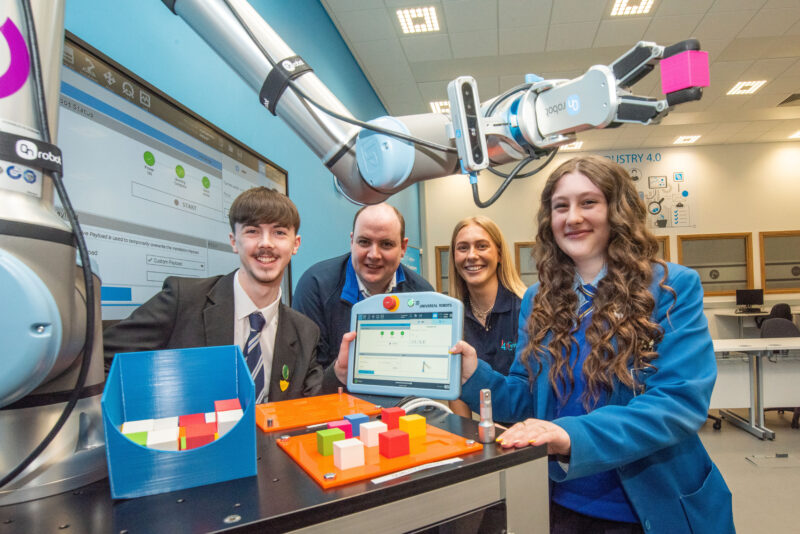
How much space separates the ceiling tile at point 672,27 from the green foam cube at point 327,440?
4.25 meters

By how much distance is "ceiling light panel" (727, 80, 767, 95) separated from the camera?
495 cm

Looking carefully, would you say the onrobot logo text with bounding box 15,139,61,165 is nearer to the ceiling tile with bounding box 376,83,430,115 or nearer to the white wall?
the ceiling tile with bounding box 376,83,430,115

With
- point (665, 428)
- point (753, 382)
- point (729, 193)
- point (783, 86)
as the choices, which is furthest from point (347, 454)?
point (729, 193)

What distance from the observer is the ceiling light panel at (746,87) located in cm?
495

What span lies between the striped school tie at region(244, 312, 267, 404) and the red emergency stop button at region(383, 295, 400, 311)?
0.41 metres

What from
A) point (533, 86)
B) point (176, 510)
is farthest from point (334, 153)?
point (176, 510)

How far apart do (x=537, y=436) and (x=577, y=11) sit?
377 centimetres

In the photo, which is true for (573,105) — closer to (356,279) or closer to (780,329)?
(356,279)

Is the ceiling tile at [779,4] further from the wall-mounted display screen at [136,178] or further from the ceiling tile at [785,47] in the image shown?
the wall-mounted display screen at [136,178]

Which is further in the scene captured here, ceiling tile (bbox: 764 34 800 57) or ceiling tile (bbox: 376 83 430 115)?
ceiling tile (bbox: 376 83 430 115)

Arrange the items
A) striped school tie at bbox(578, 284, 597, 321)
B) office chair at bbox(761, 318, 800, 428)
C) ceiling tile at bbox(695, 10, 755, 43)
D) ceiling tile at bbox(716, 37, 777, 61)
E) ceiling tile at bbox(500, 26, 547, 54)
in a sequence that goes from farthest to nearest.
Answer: office chair at bbox(761, 318, 800, 428) → ceiling tile at bbox(716, 37, 777, 61) → ceiling tile at bbox(500, 26, 547, 54) → ceiling tile at bbox(695, 10, 755, 43) → striped school tie at bbox(578, 284, 597, 321)

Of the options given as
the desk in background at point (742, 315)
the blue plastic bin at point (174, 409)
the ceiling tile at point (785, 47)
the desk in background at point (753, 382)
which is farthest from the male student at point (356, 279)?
the desk in background at point (742, 315)

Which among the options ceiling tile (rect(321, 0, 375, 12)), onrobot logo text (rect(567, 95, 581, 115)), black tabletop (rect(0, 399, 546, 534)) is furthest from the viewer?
ceiling tile (rect(321, 0, 375, 12))

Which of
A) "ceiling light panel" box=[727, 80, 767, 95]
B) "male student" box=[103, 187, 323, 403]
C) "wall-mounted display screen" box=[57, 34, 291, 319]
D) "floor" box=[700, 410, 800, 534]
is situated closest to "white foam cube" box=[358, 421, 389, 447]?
"male student" box=[103, 187, 323, 403]
